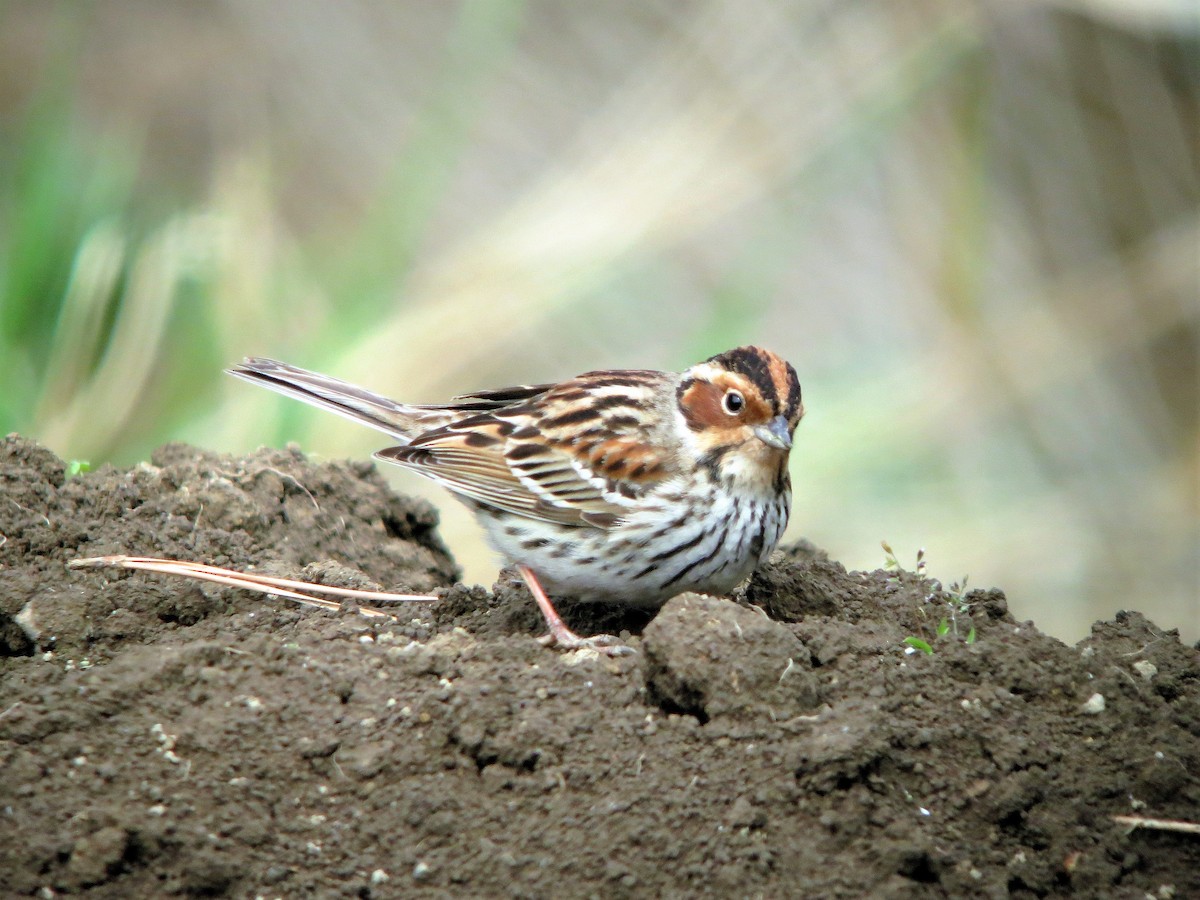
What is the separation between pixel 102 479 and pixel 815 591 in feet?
8.07

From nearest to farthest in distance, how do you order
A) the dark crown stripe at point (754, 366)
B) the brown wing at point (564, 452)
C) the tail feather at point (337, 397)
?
1. the dark crown stripe at point (754, 366)
2. the brown wing at point (564, 452)
3. the tail feather at point (337, 397)

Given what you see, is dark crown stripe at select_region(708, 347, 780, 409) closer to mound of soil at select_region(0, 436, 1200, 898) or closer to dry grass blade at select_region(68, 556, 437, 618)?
mound of soil at select_region(0, 436, 1200, 898)

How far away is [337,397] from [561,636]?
1.92 m

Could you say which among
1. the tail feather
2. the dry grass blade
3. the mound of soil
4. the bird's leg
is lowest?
the mound of soil

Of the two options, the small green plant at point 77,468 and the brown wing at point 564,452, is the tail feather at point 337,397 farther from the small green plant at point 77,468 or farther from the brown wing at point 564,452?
the small green plant at point 77,468

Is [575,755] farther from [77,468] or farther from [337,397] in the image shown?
[337,397]

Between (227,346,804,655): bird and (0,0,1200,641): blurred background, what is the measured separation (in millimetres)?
1861

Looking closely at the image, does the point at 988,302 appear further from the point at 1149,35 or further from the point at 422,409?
the point at 422,409

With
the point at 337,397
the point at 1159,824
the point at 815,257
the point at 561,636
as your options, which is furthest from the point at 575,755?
the point at 815,257

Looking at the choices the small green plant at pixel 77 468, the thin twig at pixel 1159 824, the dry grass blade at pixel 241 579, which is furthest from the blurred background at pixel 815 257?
the thin twig at pixel 1159 824

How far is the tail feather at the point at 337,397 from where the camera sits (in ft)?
18.5

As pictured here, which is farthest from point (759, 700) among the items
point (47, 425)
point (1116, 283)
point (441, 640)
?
point (1116, 283)

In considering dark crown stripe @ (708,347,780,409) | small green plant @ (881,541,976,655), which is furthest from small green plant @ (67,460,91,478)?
small green plant @ (881,541,976,655)

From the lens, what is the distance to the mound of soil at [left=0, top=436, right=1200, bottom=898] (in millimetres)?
3037
